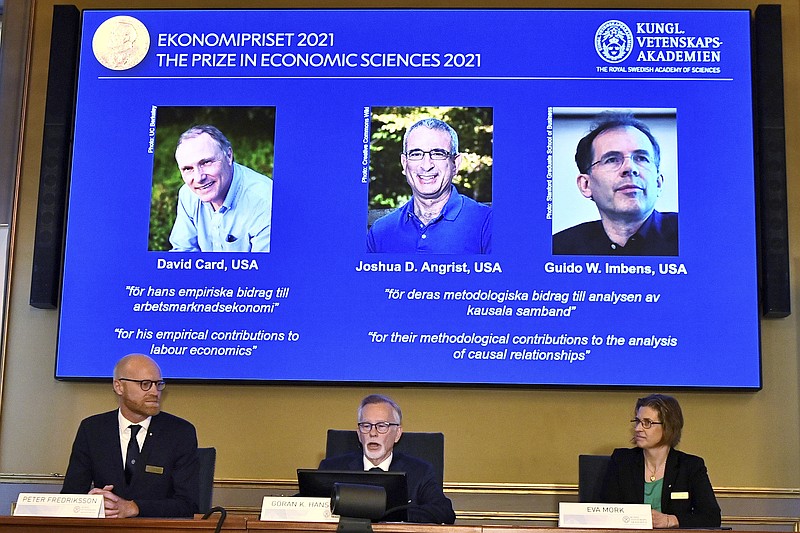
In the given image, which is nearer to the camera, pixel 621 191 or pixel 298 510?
pixel 298 510

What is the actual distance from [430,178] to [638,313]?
114cm

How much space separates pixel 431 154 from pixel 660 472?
5.97 feet

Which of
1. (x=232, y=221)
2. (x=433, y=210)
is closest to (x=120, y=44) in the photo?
(x=232, y=221)

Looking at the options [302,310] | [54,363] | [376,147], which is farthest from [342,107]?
[54,363]

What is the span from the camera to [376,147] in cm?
505

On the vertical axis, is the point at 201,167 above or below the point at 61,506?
above

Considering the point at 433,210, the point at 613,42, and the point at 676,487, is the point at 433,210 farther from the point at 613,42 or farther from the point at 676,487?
the point at 676,487

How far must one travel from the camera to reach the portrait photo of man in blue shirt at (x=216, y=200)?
5.02 meters

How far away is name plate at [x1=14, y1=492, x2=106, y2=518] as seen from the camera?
322 cm

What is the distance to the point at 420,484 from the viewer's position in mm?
3994

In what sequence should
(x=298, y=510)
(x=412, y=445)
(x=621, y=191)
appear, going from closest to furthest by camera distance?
1. (x=298, y=510)
2. (x=412, y=445)
3. (x=621, y=191)

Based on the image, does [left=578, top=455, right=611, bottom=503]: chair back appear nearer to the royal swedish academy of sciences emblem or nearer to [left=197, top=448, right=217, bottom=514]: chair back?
[left=197, top=448, right=217, bottom=514]: chair back

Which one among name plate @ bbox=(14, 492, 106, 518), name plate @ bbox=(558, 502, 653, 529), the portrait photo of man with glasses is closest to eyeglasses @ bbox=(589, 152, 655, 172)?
the portrait photo of man with glasses

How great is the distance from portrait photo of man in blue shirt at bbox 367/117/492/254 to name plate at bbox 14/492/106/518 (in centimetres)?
206
